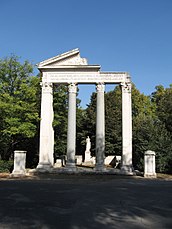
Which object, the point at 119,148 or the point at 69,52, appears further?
the point at 119,148

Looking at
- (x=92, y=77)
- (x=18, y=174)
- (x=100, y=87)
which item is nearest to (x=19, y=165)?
(x=18, y=174)

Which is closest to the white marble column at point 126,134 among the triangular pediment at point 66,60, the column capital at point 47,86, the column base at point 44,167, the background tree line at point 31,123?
the background tree line at point 31,123

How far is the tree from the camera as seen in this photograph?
83.7 feet

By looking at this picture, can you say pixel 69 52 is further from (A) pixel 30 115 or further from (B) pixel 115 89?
(B) pixel 115 89

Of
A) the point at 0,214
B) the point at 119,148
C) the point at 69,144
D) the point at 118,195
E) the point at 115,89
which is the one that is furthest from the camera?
the point at 115,89

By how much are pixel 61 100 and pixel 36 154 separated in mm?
7941

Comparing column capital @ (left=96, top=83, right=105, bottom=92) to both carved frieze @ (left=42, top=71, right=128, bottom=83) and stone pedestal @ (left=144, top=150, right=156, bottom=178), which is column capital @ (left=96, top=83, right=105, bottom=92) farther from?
stone pedestal @ (left=144, top=150, right=156, bottom=178)

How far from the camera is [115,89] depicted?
56.0 m

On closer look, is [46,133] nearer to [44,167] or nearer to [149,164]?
[44,167]

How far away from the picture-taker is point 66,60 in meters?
26.0

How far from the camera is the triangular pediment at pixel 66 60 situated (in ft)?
84.4

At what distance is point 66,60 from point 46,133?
6.99m

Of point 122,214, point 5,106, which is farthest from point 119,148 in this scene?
point 122,214

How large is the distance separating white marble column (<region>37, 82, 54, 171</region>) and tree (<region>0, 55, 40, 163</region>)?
1.23 meters
